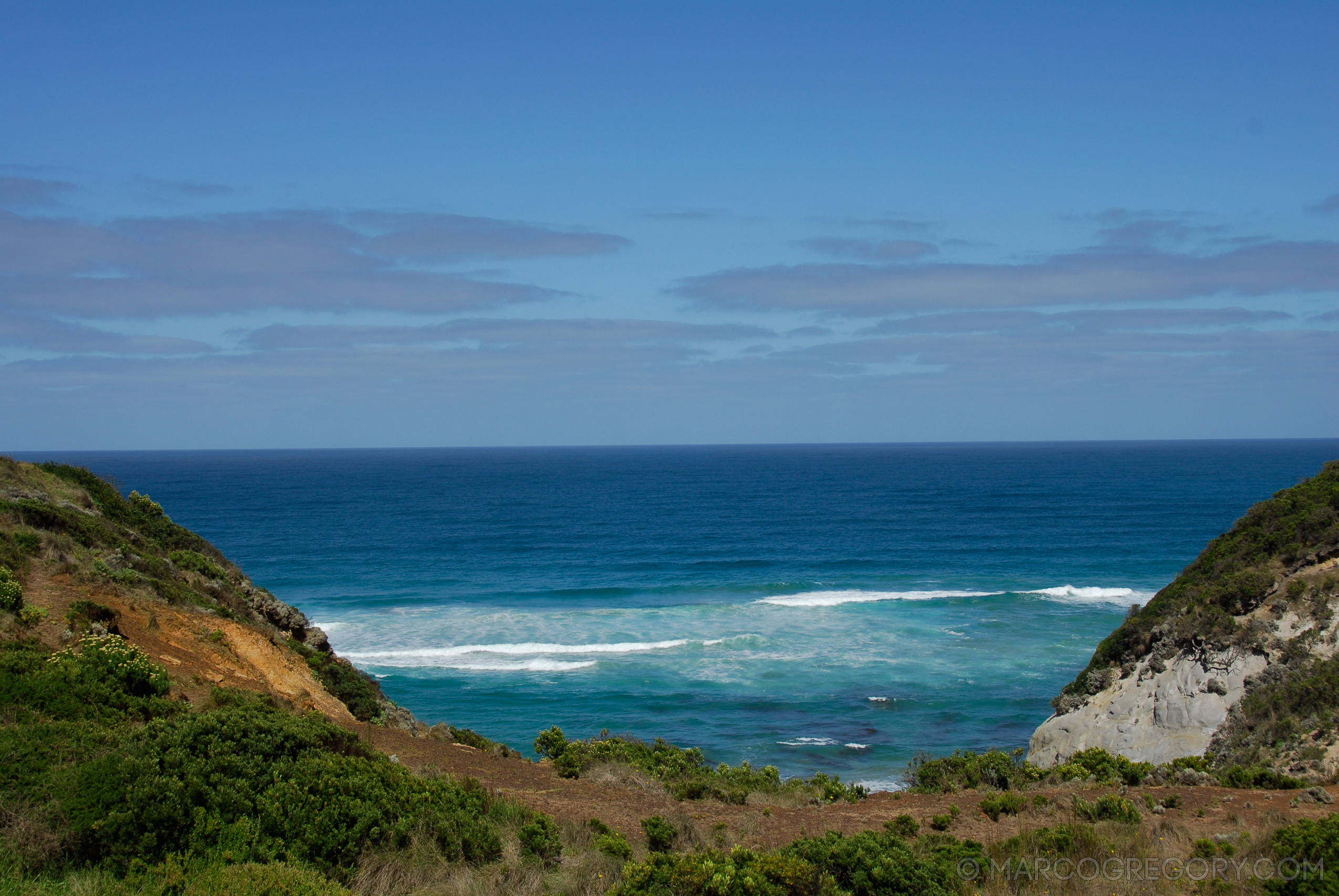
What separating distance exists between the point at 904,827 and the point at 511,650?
30303 millimetres

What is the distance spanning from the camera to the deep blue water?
29766 mm

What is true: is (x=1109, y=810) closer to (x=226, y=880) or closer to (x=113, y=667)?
(x=226, y=880)

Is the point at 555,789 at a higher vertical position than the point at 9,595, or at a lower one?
lower

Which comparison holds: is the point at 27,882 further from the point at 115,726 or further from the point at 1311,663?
the point at 1311,663

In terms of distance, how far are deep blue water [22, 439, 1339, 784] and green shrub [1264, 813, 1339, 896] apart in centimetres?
1662

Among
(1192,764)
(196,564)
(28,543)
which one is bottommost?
(1192,764)

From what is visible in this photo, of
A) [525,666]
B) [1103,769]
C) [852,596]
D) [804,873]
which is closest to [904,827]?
[804,873]

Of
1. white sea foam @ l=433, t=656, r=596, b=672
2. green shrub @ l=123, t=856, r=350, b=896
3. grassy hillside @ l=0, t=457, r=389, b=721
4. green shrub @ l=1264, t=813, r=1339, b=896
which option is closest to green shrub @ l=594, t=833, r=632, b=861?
green shrub @ l=123, t=856, r=350, b=896

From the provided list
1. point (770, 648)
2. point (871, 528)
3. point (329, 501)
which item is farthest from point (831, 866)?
point (329, 501)

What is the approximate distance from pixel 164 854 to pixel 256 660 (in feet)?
31.9

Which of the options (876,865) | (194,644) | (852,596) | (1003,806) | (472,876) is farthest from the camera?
(852,596)

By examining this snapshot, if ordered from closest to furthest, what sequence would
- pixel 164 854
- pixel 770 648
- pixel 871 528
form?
pixel 164 854
pixel 770 648
pixel 871 528

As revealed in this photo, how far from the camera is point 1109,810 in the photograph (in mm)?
11117

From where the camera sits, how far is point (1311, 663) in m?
17.0
